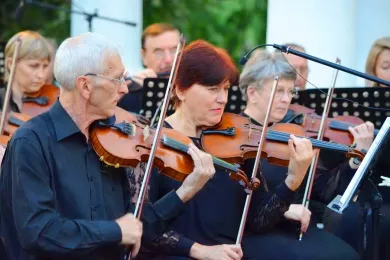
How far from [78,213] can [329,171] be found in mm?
2202

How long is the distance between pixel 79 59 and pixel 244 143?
4.14 ft

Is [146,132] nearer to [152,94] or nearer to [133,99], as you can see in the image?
[152,94]

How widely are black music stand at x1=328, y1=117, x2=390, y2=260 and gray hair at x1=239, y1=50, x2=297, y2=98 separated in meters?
0.69

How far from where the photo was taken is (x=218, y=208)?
412cm

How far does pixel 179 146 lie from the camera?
12.1 ft

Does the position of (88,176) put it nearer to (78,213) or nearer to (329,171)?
(78,213)

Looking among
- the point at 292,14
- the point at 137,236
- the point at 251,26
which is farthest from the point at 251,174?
the point at 251,26

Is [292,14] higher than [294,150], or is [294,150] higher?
[292,14]

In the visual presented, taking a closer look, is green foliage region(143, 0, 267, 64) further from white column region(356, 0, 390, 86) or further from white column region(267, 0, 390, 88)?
white column region(267, 0, 390, 88)

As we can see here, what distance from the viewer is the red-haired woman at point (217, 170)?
4.09 m

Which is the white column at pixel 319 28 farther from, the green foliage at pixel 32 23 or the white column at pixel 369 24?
the green foliage at pixel 32 23

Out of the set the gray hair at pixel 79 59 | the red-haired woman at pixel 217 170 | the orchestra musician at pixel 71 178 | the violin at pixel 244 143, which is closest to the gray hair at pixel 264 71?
the violin at pixel 244 143

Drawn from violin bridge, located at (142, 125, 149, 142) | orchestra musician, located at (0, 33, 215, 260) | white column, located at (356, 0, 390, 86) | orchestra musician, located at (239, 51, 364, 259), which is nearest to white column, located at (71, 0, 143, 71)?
white column, located at (356, 0, 390, 86)

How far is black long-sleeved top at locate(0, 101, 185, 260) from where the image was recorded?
3.01 meters
